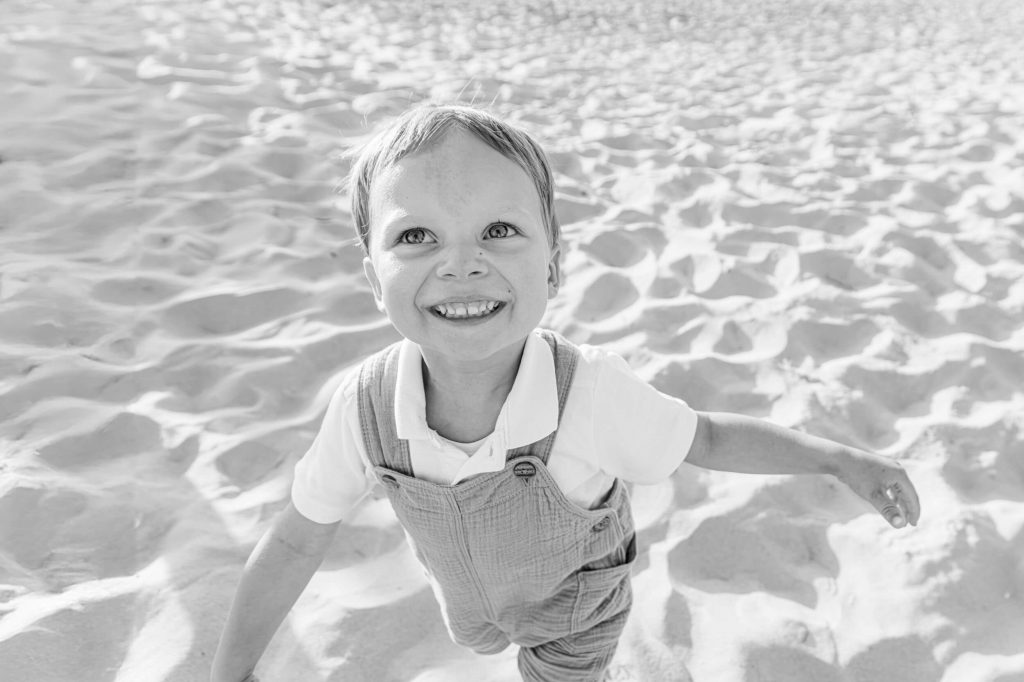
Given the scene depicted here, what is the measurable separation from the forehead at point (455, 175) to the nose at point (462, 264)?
6 centimetres

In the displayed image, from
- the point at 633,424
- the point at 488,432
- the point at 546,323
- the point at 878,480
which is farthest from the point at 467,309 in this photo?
the point at 546,323

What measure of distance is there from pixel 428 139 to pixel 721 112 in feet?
13.0

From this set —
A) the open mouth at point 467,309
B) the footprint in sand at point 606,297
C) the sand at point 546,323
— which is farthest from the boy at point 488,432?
the footprint in sand at point 606,297

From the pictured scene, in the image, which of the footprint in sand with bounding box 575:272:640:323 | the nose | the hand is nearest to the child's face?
the nose

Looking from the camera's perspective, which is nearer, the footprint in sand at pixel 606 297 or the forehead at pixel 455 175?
the forehead at pixel 455 175

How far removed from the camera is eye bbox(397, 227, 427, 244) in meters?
1.09

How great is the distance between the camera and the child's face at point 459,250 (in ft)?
3.50

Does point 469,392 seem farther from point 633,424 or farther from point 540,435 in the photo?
point 633,424

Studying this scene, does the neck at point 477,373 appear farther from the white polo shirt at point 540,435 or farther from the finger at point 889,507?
the finger at point 889,507

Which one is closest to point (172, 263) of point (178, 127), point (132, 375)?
point (132, 375)

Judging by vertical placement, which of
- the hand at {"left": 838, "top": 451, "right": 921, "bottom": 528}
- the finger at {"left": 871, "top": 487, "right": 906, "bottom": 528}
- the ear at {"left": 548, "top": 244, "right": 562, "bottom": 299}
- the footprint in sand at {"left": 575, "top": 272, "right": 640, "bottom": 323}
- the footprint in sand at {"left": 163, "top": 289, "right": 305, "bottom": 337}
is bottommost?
the footprint in sand at {"left": 575, "top": 272, "right": 640, "bottom": 323}

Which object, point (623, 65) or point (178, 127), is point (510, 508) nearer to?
point (178, 127)

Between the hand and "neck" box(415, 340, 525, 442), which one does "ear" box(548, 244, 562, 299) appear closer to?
"neck" box(415, 340, 525, 442)

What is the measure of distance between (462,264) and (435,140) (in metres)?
0.17
